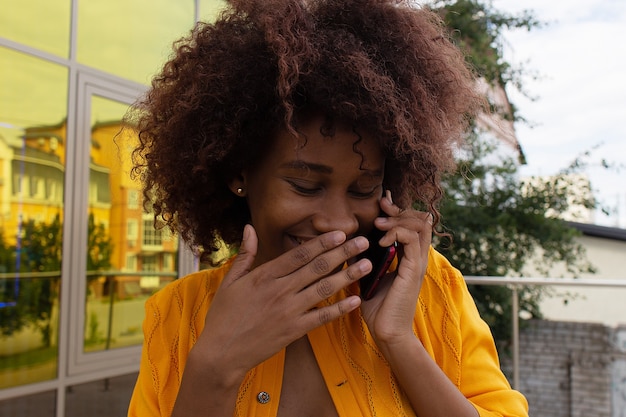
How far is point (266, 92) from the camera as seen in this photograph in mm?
1451

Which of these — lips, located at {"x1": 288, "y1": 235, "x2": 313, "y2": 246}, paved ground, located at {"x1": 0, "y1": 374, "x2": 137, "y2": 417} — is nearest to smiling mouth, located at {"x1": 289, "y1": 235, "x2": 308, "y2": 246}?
lips, located at {"x1": 288, "y1": 235, "x2": 313, "y2": 246}

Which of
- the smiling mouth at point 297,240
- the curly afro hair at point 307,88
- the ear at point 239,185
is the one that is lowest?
the smiling mouth at point 297,240

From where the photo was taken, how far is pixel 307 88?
1.37 metres

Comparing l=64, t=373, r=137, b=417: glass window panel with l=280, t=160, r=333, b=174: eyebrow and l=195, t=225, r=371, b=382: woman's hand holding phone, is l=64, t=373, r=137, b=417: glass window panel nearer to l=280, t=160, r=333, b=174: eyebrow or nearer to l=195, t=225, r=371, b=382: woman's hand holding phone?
l=195, t=225, r=371, b=382: woman's hand holding phone

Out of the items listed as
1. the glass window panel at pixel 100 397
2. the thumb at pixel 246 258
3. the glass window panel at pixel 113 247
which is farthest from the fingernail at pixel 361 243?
the glass window panel at pixel 100 397

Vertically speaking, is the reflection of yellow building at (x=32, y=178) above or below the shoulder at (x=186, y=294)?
above

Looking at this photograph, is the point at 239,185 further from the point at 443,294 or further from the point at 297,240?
the point at 443,294

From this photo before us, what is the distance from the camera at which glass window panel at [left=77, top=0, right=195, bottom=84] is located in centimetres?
406

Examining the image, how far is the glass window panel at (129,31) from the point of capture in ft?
13.3

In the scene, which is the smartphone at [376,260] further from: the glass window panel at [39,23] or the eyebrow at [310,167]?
the glass window panel at [39,23]

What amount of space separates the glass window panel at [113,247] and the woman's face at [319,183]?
8.85ft

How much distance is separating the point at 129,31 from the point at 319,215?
3633 millimetres

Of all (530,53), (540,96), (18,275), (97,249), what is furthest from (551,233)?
(18,275)

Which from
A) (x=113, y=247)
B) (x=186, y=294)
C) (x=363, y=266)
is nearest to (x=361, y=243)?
(x=363, y=266)
